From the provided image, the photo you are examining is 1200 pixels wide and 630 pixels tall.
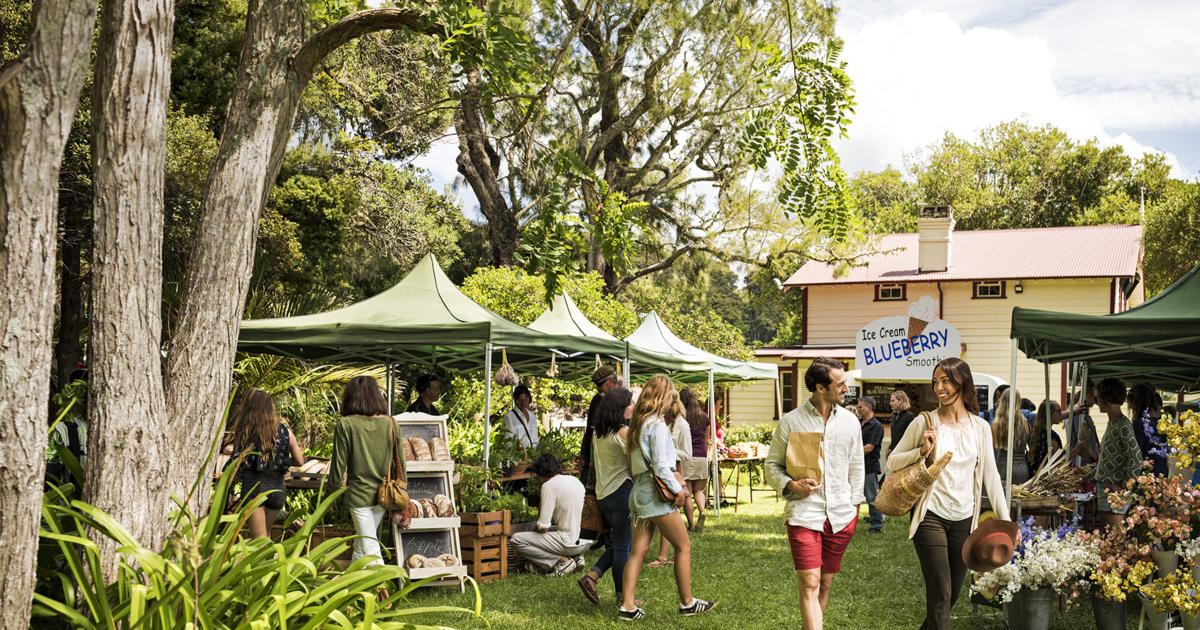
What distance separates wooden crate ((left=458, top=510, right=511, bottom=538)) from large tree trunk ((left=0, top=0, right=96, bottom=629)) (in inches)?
212

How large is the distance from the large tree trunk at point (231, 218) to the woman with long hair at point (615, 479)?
3.38m

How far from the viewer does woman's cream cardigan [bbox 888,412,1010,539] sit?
5.54m

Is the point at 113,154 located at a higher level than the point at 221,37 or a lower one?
lower

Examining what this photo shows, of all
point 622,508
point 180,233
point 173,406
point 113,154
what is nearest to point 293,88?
point 113,154

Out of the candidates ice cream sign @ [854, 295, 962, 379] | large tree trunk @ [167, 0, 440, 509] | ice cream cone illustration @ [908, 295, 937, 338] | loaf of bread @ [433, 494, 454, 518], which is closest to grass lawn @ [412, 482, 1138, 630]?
loaf of bread @ [433, 494, 454, 518]

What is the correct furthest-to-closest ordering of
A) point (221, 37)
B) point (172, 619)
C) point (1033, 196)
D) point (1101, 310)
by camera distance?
1. point (1033, 196)
2. point (1101, 310)
3. point (221, 37)
4. point (172, 619)

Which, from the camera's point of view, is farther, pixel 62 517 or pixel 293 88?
pixel 293 88

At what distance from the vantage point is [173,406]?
4.13m

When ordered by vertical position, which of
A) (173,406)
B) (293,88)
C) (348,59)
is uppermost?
(348,59)

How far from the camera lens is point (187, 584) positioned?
356 cm

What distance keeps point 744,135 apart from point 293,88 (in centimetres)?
335

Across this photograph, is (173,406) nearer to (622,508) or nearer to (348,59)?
(622,508)

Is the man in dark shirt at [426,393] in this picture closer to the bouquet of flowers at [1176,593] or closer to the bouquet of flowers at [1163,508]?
the bouquet of flowers at [1163,508]

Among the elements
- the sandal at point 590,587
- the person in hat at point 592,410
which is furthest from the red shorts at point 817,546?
the person in hat at point 592,410
